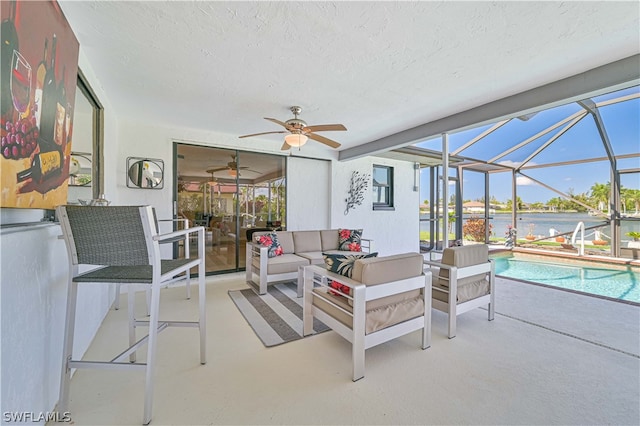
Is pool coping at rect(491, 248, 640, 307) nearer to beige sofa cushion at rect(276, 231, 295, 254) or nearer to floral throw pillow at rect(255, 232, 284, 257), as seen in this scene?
beige sofa cushion at rect(276, 231, 295, 254)

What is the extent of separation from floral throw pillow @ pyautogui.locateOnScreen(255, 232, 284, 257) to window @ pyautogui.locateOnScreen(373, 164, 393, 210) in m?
3.28

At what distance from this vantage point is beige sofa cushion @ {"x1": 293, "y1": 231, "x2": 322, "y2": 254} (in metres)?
4.14

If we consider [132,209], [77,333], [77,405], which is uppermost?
[132,209]

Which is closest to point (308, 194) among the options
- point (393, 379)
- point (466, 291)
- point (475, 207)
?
point (466, 291)

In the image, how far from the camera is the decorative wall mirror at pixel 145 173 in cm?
366

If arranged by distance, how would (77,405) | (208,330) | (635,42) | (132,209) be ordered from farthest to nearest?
(208,330)
(635,42)
(77,405)
(132,209)

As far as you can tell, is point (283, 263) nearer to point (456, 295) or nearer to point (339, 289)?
point (339, 289)

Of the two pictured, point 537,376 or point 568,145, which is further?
point 568,145

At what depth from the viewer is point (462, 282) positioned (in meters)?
2.47

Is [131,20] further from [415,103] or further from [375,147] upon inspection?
[375,147]

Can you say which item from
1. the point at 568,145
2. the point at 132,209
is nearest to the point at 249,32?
the point at 132,209

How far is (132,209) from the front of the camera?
127 centimetres

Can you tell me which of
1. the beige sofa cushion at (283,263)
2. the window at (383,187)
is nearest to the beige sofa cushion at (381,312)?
the beige sofa cushion at (283,263)

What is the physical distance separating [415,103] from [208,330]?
3.41 metres
